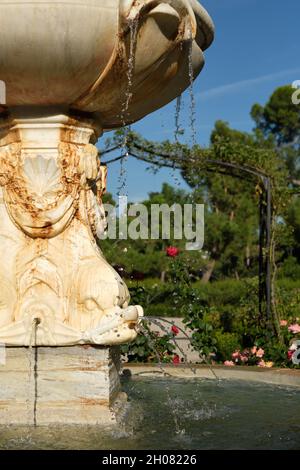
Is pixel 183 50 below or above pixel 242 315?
above

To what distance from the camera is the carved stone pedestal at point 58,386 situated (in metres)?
3.35

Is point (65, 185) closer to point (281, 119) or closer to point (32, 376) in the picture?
point (32, 376)

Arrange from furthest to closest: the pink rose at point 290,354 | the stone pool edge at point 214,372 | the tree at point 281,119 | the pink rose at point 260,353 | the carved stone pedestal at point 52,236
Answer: the tree at point 281,119 < the pink rose at point 260,353 < the pink rose at point 290,354 < the stone pool edge at point 214,372 < the carved stone pedestal at point 52,236

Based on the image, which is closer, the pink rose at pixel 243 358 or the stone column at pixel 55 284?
the stone column at pixel 55 284

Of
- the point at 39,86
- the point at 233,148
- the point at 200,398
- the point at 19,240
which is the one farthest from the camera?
the point at 233,148

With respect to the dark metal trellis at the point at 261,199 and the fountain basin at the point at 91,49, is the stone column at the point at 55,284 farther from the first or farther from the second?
the dark metal trellis at the point at 261,199

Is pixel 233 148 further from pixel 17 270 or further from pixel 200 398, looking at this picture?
pixel 17 270

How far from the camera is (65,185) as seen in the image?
3619 millimetres

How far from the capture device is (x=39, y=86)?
339 centimetres

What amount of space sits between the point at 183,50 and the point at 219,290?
13868mm

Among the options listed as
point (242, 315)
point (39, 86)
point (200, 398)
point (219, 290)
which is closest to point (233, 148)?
point (242, 315)

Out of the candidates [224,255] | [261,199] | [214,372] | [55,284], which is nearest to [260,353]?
[214,372]

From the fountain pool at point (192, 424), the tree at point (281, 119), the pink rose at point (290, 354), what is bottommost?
the fountain pool at point (192, 424)

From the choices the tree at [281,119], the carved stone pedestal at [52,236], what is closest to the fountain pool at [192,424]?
the carved stone pedestal at [52,236]
